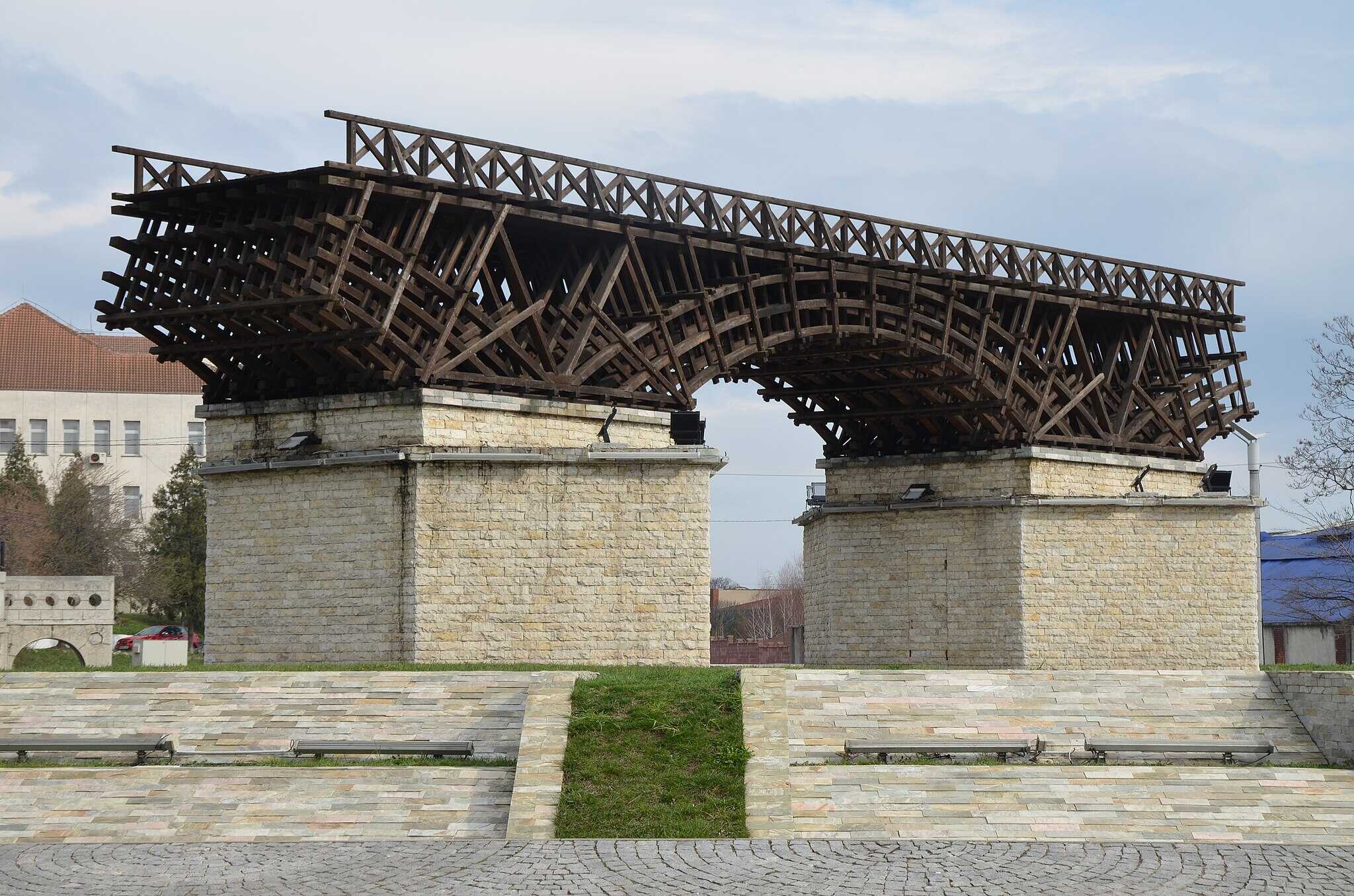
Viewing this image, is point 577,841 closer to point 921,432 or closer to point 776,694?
point 776,694

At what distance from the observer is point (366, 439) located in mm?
26547

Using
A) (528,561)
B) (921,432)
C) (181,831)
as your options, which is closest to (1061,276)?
(921,432)

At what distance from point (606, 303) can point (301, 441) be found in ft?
20.4

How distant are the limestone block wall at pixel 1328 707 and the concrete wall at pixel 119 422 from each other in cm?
5527

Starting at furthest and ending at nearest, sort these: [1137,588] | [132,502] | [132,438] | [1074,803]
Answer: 1. [132,502]
2. [132,438]
3. [1137,588]
4. [1074,803]

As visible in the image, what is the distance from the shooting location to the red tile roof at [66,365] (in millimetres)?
68375

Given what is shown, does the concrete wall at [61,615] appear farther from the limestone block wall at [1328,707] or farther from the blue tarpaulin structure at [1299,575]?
the blue tarpaulin structure at [1299,575]

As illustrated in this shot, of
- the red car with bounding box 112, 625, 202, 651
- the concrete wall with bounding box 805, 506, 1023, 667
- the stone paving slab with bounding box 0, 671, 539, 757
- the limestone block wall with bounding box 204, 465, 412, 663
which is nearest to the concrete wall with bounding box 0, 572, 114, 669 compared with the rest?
the limestone block wall with bounding box 204, 465, 412, 663

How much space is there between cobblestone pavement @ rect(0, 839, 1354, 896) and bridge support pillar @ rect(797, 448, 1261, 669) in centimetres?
1927

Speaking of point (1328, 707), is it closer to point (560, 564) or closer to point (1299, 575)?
point (560, 564)

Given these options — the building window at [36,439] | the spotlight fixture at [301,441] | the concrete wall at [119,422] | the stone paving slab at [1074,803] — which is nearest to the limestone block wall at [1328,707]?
the stone paving slab at [1074,803]

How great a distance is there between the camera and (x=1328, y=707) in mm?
20562

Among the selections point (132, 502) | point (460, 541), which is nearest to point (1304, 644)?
point (460, 541)

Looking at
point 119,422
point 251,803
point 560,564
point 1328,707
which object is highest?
point 119,422
